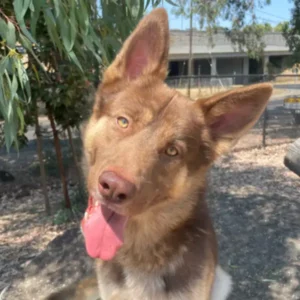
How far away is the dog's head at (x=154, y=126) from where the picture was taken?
246 centimetres

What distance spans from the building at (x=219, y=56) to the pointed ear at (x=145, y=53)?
33.9 metres

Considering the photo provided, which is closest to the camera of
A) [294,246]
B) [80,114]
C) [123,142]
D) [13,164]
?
[123,142]

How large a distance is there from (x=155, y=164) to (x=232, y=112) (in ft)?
2.17

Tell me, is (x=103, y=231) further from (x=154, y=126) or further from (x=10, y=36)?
(x=10, y=36)

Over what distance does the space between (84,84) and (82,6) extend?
8.52 feet

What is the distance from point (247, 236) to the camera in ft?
18.7

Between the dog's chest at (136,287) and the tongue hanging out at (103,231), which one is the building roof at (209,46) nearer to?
the dog's chest at (136,287)

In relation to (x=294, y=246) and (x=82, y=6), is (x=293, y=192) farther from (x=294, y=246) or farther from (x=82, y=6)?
(x=82, y=6)

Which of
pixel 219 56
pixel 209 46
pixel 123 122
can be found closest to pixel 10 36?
pixel 123 122

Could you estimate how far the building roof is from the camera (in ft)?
124

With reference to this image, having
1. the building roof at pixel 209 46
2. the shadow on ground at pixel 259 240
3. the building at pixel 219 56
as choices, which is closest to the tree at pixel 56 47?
the shadow on ground at pixel 259 240

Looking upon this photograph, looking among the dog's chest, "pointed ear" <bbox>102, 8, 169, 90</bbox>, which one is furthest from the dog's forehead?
the dog's chest

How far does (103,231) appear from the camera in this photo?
8.64 feet

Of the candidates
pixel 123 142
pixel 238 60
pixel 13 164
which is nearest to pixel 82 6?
pixel 123 142
